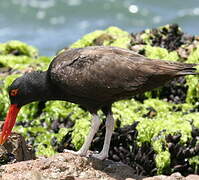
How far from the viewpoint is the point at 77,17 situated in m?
23.3

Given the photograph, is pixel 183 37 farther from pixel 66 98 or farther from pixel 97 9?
pixel 97 9

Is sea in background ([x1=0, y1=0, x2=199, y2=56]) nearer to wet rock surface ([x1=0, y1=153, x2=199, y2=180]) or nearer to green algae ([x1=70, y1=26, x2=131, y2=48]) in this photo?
Result: green algae ([x1=70, y1=26, x2=131, y2=48])

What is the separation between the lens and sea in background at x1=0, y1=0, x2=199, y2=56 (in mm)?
21906

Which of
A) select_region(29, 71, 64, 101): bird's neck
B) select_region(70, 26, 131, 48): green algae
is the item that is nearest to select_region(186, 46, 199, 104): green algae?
select_region(70, 26, 131, 48): green algae

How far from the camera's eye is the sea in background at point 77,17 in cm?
2191

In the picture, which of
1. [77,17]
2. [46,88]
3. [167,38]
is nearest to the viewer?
[46,88]

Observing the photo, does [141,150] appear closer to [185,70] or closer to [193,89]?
[185,70]

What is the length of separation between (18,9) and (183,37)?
46.4ft

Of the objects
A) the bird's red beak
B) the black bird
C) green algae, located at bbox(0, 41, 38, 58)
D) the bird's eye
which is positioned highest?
green algae, located at bbox(0, 41, 38, 58)

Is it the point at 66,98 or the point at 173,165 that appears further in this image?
the point at 173,165

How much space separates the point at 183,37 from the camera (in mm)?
10453

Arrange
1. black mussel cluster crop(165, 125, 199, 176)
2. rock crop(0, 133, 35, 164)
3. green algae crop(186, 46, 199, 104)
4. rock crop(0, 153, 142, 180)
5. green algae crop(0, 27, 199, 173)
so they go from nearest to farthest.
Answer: rock crop(0, 153, 142, 180), rock crop(0, 133, 35, 164), black mussel cluster crop(165, 125, 199, 176), green algae crop(0, 27, 199, 173), green algae crop(186, 46, 199, 104)

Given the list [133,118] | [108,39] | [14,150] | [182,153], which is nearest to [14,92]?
[14,150]

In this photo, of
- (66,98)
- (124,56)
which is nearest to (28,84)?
(66,98)
